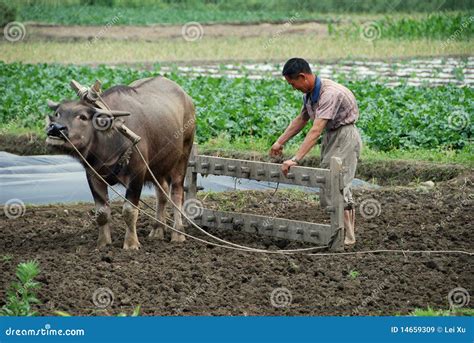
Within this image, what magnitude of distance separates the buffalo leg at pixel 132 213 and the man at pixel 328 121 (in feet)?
4.37

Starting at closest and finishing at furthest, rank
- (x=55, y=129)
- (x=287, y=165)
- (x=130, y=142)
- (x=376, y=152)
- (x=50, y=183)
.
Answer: (x=55, y=129), (x=287, y=165), (x=130, y=142), (x=50, y=183), (x=376, y=152)

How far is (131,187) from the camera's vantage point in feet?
30.8

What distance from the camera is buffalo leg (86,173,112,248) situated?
9.33 meters

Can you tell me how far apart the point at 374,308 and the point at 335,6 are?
3583cm

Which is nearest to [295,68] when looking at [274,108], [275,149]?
[275,149]

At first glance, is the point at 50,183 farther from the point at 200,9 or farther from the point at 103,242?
the point at 200,9

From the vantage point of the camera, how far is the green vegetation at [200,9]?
115 feet

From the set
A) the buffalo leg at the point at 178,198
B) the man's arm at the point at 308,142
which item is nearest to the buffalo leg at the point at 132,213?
the buffalo leg at the point at 178,198

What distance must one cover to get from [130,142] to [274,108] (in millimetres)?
6903

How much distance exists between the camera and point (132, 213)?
9.26 meters

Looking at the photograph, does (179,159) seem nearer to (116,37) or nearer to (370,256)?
(370,256)

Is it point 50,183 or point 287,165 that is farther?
point 50,183

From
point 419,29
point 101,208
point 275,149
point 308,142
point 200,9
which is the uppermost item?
point 308,142

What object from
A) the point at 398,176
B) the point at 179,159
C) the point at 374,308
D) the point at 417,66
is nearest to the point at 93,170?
the point at 179,159
